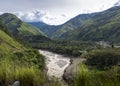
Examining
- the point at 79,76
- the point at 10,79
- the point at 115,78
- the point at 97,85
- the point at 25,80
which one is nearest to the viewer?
the point at 115,78

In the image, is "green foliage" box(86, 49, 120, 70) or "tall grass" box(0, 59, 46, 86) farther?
"green foliage" box(86, 49, 120, 70)

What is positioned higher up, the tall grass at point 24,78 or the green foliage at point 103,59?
the tall grass at point 24,78

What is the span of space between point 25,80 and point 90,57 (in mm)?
132884

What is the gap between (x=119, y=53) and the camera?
15662cm

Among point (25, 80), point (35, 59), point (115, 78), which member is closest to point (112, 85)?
point (115, 78)

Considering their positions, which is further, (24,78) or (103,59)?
(103,59)

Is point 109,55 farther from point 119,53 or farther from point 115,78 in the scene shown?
point 115,78

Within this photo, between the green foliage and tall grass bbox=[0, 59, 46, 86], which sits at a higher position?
tall grass bbox=[0, 59, 46, 86]

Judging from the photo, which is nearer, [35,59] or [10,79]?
[10,79]

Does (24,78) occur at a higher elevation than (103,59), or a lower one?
higher

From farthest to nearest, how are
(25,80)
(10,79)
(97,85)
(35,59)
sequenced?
(35,59) → (10,79) → (25,80) → (97,85)

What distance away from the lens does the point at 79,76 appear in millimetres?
19156

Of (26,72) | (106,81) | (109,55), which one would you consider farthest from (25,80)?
(109,55)

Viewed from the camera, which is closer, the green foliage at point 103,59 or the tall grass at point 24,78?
the tall grass at point 24,78
